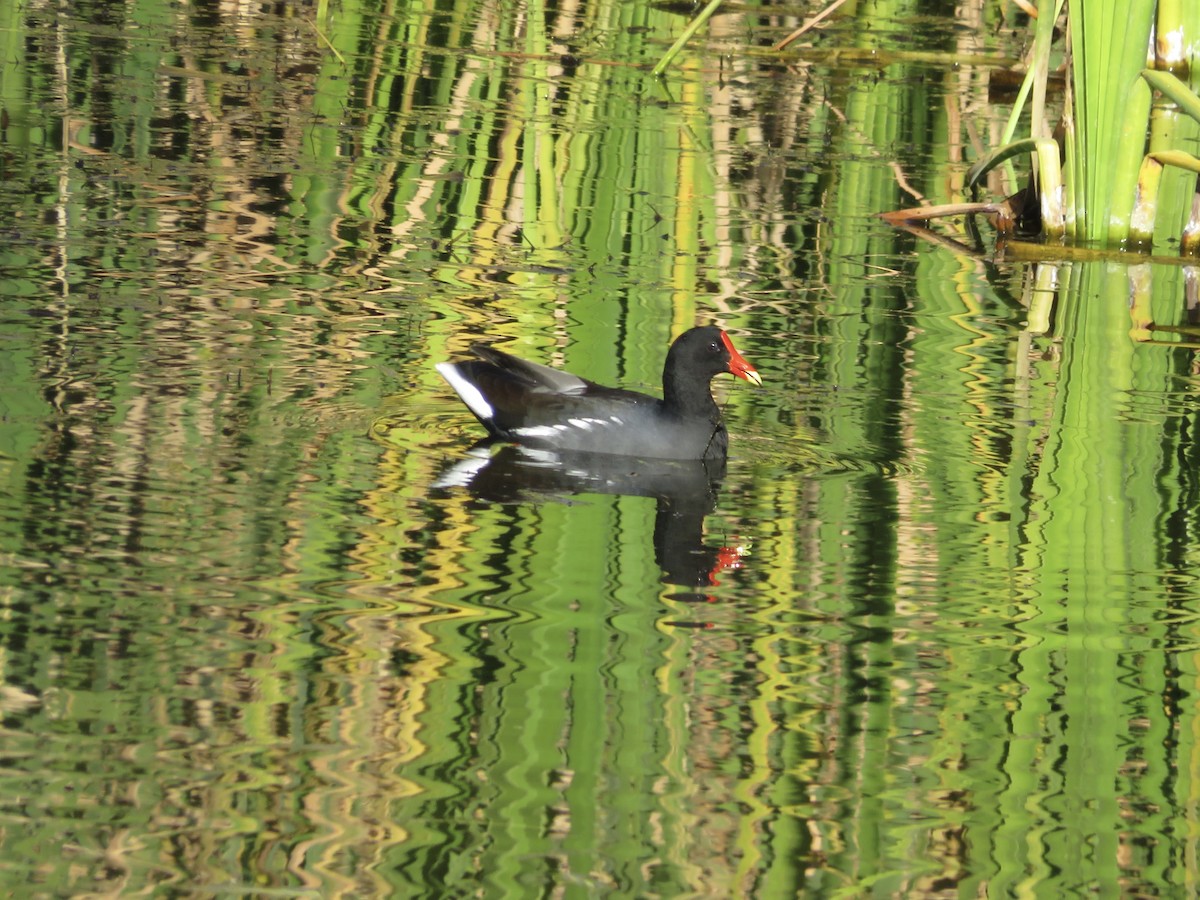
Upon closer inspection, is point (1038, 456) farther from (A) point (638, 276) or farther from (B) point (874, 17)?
(B) point (874, 17)

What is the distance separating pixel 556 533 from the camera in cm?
595

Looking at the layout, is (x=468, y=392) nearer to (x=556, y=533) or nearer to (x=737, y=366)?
(x=737, y=366)

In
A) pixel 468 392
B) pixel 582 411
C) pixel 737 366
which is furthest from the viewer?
pixel 737 366

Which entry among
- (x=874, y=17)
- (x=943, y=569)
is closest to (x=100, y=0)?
(x=874, y=17)

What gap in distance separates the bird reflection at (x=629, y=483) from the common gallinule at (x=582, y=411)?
46mm

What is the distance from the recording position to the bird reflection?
591cm

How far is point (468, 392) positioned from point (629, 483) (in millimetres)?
670

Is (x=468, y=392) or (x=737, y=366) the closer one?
(x=468, y=392)

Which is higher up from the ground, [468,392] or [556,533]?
[468,392]

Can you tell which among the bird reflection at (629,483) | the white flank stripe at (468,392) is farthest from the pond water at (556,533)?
the white flank stripe at (468,392)

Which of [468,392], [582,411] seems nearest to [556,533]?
[582,411]

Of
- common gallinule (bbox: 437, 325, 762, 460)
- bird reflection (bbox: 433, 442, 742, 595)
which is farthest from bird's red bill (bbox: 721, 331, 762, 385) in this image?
bird reflection (bbox: 433, 442, 742, 595)

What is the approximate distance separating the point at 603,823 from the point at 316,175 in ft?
22.3

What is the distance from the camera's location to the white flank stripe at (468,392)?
6973 mm
